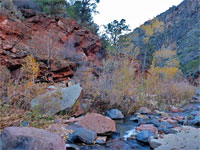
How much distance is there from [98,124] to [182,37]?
143ft

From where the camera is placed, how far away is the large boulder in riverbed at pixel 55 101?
4504 millimetres

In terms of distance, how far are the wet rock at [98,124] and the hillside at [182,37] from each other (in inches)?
763

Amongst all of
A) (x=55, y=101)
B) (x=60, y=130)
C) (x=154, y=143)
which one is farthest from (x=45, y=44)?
(x=154, y=143)

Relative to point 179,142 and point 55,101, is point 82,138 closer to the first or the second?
point 55,101

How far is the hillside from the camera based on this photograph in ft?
84.4

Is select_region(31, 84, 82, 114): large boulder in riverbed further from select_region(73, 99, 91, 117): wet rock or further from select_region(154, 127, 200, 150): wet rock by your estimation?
select_region(154, 127, 200, 150): wet rock

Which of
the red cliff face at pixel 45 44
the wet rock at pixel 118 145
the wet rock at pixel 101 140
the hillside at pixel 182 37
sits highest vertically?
the hillside at pixel 182 37

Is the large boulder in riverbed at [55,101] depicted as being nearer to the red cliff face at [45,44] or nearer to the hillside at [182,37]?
the red cliff face at [45,44]

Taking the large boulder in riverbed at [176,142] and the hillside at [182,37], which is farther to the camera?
the hillside at [182,37]

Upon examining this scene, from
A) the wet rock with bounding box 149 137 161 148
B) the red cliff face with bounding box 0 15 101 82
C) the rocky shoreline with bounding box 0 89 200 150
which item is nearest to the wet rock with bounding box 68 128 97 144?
the rocky shoreline with bounding box 0 89 200 150

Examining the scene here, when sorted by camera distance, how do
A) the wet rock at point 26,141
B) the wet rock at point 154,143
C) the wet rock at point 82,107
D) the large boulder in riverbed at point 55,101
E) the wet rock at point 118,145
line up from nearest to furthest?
the wet rock at point 26,141 → the wet rock at point 154,143 → the wet rock at point 118,145 → the large boulder in riverbed at point 55,101 → the wet rock at point 82,107

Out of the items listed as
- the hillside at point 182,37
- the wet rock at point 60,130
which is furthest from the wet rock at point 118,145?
the hillside at point 182,37

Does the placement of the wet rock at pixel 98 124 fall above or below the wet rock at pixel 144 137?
above

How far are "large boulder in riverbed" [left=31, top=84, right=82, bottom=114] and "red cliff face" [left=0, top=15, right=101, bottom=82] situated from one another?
4591 mm
